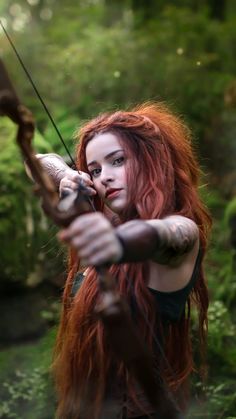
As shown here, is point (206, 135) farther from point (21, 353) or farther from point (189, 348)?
point (189, 348)

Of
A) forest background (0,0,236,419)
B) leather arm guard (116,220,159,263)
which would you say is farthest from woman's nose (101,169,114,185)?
forest background (0,0,236,419)

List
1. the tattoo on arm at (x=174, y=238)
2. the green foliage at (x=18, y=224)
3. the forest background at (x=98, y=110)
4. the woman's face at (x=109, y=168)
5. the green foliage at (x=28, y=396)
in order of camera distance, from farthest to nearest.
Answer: the green foliage at (x=18, y=224) < the forest background at (x=98, y=110) < the green foliage at (x=28, y=396) < the woman's face at (x=109, y=168) < the tattoo on arm at (x=174, y=238)

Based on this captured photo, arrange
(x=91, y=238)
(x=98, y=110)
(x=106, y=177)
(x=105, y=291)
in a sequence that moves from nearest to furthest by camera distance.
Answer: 1. (x=91, y=238)
2. (x=105, y=291)
3. (x=106, y=177)
4. (x=98, y=110)

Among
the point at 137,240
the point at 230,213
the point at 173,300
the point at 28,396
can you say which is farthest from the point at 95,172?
the point at 230,213

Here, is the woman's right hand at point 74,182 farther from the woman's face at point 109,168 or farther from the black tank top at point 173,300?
the black tank top at point 173,300

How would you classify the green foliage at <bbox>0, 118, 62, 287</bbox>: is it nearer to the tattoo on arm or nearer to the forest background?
the forest background

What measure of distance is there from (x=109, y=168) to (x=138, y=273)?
1.25 feet

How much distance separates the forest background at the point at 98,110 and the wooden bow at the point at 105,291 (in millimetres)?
2264

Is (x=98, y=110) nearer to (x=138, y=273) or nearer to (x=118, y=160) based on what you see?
(x=118, y=160)

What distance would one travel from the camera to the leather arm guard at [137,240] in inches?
77.6

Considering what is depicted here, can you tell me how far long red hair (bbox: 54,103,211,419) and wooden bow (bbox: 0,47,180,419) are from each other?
414mm

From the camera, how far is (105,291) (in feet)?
6.53

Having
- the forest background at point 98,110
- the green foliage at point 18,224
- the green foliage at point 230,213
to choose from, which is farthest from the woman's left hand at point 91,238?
the green foliage at point 230,213

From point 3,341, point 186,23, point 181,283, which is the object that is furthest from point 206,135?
point 181,283
